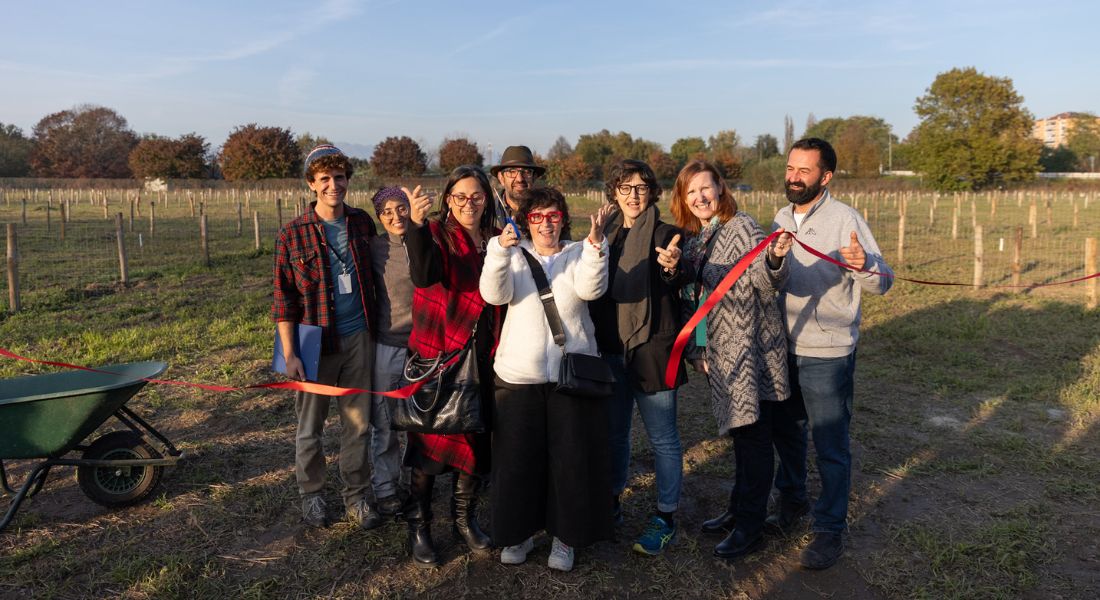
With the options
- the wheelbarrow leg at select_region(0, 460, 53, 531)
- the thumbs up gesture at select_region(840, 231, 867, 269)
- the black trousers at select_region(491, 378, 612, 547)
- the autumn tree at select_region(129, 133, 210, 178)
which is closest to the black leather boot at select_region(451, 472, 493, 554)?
the black trousers at select_region(491, 378, 612, 547)

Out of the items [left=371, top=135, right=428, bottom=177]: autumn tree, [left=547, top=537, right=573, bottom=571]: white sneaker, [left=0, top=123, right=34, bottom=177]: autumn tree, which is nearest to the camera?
[left=547, top=537, right=573, bottom=571]: white sneaker

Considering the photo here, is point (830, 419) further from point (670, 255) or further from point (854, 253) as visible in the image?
point (670, 255)

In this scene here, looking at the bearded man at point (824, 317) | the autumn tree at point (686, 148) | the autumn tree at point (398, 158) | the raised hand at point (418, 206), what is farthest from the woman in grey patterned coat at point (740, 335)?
the autumn tree at point (686, 148)

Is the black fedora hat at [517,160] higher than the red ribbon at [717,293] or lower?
higher

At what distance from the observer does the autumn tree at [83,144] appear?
5400 centimetres

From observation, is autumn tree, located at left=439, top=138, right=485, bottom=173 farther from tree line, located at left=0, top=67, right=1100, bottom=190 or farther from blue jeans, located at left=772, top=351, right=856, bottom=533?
blue jeans, located at left=772, top=351, right=856, bottom=533

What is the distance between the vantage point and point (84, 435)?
3.47 metres

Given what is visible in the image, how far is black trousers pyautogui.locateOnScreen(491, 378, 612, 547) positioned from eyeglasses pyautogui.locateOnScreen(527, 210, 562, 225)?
67 centimetres

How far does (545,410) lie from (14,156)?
220 ft

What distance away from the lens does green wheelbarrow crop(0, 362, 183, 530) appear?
3.25 m

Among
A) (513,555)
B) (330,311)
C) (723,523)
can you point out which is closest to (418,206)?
(330,311)

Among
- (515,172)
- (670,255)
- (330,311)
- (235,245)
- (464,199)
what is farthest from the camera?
(235,245)

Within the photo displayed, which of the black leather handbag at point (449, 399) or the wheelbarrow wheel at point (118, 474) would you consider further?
the wheelbarrow wheel at point (118, 474)

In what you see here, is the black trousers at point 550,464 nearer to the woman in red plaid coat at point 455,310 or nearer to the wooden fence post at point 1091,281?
the woman in red plaid coat at point 455,310
